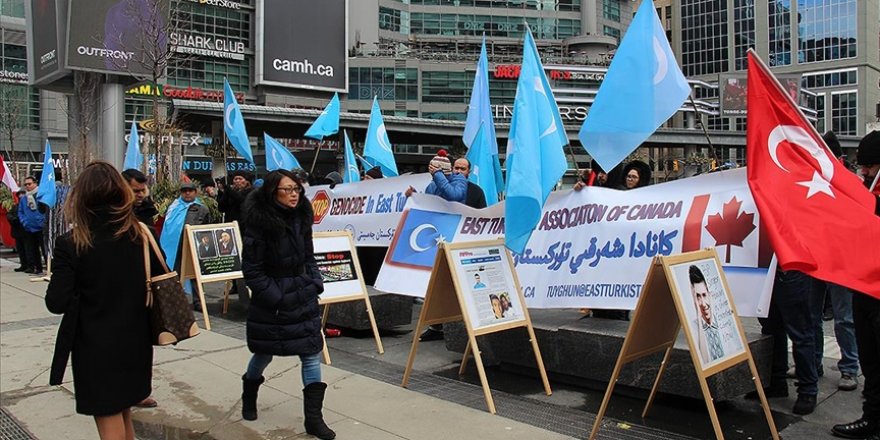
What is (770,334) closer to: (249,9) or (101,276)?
(101,276)

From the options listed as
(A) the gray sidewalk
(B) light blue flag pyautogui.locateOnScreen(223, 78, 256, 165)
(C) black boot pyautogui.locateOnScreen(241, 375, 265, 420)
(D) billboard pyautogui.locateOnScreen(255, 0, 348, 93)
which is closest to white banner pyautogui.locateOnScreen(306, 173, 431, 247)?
(B) light blue flag pyautogui.locateOnScreen(223, 78, 256, 165)

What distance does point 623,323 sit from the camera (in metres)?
5.98

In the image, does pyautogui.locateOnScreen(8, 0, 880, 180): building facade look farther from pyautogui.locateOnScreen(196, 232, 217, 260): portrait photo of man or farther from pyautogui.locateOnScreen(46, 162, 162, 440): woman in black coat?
pyautogui.locateOnScreen(46, 162, 162, 440): woman in black coat

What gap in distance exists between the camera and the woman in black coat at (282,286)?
15.5 ft

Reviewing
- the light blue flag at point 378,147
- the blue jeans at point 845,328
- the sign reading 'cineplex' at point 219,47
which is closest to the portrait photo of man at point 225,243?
the light blue flag at point 378,147

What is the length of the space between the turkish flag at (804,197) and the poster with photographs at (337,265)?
13.9ft

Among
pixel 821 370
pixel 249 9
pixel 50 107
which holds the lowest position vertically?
pixel 821 370

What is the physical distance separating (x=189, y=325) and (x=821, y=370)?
5143mm

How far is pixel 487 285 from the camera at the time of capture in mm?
5551

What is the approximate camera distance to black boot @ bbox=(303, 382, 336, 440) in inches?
188

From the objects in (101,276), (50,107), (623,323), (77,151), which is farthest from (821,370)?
(50,107)

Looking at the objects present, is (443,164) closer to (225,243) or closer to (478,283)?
(478,283)

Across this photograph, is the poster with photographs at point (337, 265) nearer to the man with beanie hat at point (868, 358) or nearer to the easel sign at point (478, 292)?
the easel sign at point (478, 292)

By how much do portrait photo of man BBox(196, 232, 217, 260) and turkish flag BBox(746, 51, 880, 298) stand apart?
6.80m
